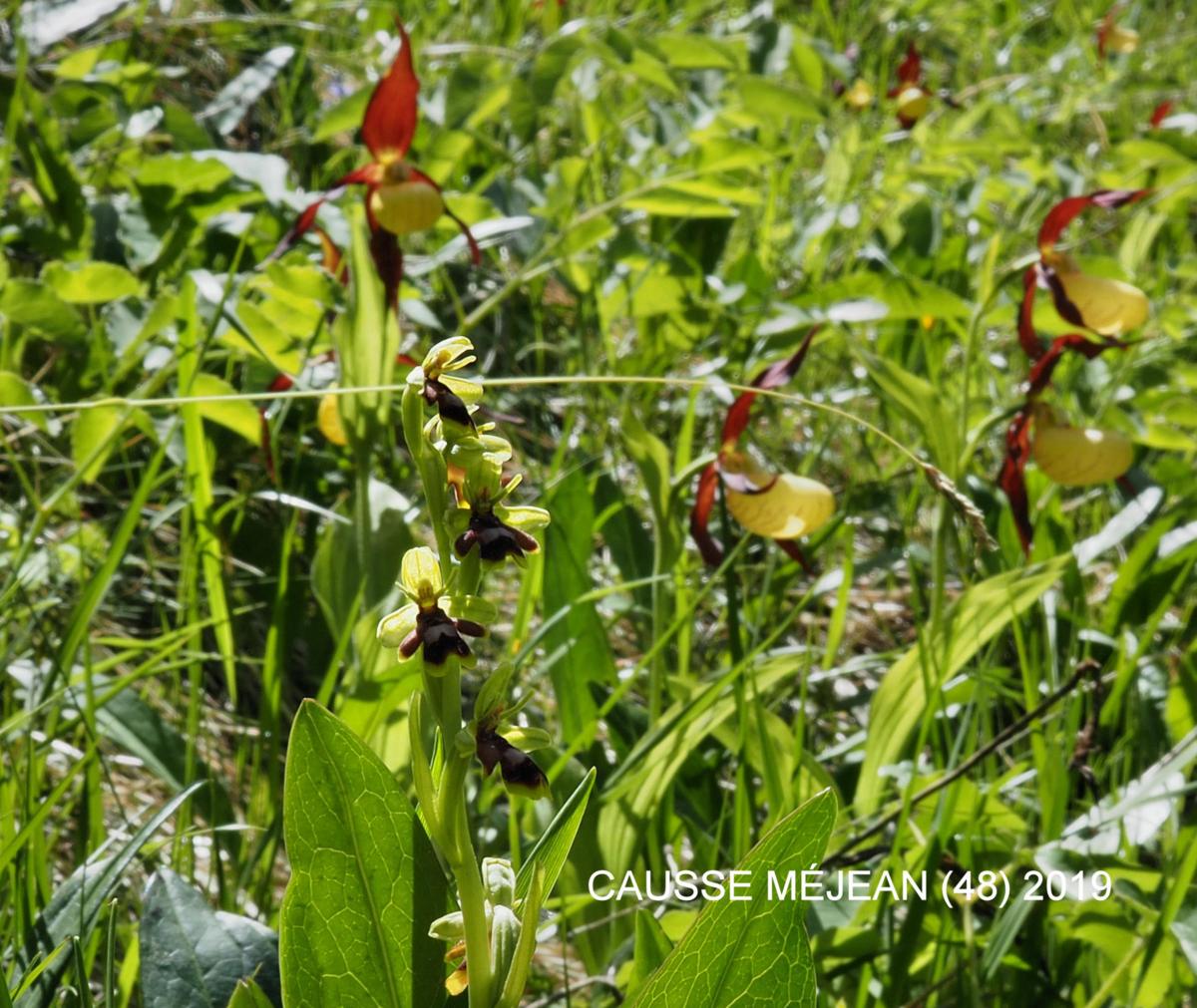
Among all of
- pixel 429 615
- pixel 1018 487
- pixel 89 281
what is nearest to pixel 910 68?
pixel 1018 487

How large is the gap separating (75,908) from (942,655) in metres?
0.85

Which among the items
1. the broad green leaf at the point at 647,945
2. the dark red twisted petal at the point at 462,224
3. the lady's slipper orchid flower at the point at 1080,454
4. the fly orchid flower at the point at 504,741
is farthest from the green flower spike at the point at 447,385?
the lady's slipper orchid flower at the point at 1080,454

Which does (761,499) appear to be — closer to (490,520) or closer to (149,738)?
(149,738)

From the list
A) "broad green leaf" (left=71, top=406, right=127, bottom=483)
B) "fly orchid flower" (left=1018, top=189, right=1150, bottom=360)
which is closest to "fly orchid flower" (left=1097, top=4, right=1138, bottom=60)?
"fly orchid flower" (left=1018, top=189, right=1150, bottom=360)

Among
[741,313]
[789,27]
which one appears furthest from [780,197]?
[741,313]

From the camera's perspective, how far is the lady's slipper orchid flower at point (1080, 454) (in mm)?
1410

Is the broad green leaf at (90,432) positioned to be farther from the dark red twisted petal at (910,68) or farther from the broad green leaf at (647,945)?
the dark red twisted petal at (910,68)

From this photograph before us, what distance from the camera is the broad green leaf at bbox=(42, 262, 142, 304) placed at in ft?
4.43

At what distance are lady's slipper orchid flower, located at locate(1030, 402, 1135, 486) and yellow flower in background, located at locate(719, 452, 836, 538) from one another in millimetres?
302

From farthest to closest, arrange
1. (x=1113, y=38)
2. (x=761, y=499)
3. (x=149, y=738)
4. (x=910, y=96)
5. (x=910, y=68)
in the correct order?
(x=1113, y=38) → (x=910, y=68) → (x=910, y=96) → (x=761, y=499) → (x=149, y=738)

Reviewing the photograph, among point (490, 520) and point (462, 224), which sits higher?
point (490, 520)

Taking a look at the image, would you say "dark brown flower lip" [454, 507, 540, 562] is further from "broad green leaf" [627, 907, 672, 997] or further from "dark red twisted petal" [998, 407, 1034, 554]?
"dark red twisted petal" [998, 407, 1034, 554]

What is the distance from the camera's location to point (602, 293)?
5.77 feet

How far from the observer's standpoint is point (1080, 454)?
1.42 m
